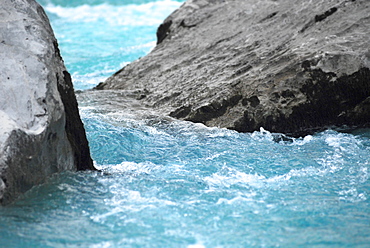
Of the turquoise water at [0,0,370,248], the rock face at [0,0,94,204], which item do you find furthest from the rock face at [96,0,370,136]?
the rock face at [0,0,94,204]

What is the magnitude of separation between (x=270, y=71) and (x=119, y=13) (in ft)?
49.8

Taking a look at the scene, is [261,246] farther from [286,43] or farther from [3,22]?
[286,43]

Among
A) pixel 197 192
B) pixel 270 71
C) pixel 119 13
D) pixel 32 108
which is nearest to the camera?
pixel 32 108

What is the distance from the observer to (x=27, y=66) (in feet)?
11.9

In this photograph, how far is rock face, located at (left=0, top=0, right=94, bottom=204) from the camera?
3189 mm

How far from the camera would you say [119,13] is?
2008 cm

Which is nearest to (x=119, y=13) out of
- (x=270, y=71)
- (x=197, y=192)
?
(x=270, y=71)

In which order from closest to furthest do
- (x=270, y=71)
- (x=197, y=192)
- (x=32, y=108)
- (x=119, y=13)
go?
(x=32, y=108), (x=197, y=192), (x=270, y=71), (x=119, y=13)

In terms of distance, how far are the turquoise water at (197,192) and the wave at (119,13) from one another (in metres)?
12.5

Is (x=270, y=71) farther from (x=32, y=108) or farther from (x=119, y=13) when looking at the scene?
(x=119, y=13)

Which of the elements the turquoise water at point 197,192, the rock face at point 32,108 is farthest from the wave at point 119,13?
the rock face at point 32,108

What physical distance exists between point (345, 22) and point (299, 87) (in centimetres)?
110

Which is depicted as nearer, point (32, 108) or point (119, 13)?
point (32, 108)

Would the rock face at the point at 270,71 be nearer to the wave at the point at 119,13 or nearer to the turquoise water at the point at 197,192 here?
the turquoise water at the point at 197,192
